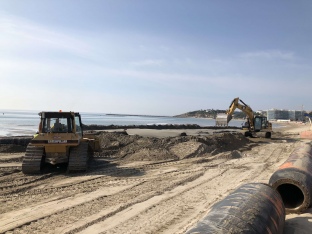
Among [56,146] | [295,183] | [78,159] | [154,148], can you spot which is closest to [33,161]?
[56,146]

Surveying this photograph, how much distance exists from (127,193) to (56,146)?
417cm

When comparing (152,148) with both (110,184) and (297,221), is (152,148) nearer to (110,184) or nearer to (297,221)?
(110,184)

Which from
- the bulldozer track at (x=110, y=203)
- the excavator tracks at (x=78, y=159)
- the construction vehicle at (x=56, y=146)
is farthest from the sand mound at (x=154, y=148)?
the bulldozer track at (x=110, y=203)

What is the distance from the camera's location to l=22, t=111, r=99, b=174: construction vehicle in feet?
36.2

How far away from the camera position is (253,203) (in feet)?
14.9

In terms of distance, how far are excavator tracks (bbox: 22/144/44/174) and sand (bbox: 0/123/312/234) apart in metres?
0.34

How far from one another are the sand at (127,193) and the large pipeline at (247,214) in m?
1.21

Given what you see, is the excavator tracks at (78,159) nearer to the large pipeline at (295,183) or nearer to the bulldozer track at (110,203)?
the bulldozer track at (110,203)

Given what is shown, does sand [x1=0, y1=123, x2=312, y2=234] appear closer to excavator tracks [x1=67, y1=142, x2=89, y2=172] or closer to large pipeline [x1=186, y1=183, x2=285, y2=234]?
excavator tracks [x1=67, y1=142, x2=89, y2=172]

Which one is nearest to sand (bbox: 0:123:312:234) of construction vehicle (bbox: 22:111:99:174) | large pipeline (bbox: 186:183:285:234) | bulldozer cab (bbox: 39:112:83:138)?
construction vehicle (bbox: 22:111:99:174)

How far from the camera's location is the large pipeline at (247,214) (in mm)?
3619

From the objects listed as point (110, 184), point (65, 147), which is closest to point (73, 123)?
point (65, 147)

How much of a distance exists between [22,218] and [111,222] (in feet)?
5.91

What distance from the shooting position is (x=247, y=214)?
13.2 feet
